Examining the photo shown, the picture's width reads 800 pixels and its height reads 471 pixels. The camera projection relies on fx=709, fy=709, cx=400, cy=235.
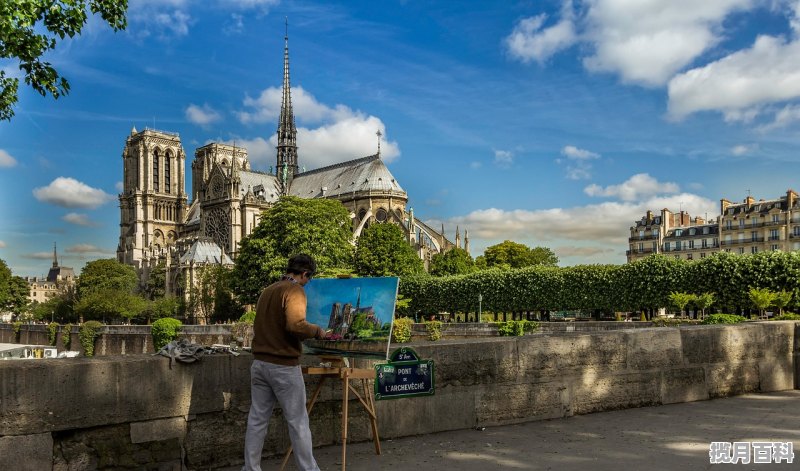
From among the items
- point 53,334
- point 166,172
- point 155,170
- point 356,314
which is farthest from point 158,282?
point 356,314

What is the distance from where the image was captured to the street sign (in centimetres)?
819

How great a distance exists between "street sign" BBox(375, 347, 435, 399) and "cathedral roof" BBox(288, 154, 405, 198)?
92378mm

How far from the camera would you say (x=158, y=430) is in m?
6.85

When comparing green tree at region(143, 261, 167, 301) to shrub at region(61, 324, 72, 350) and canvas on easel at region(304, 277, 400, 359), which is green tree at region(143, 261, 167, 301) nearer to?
shrub at region(61, 324, 72, 350)

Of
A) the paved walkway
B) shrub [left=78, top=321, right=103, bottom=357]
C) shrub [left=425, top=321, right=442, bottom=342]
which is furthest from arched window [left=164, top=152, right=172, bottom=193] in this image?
the paved walkway

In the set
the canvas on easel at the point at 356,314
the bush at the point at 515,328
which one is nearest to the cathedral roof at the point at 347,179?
the bush at the point at 515,328

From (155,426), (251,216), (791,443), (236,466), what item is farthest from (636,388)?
(251,216)

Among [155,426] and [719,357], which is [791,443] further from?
[155,426]

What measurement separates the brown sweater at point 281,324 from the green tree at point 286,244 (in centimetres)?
5469

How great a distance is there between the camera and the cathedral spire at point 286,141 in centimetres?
11719

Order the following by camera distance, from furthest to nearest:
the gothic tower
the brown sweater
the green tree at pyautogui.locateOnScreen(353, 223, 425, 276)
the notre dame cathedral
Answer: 1. the gothic tower
2. the notre dame cathedral
3. the green tree at pyautogui.locateOnScreen(353, 223, 425, 276)
4. the brown sweater

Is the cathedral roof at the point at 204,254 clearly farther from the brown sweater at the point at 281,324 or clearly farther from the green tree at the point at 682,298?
the brown sweater at the point at 281,324

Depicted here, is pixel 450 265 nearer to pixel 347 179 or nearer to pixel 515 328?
pixel 347 179

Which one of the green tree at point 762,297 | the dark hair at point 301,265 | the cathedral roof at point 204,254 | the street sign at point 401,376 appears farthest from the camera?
the cathedral roof at point 204,254
